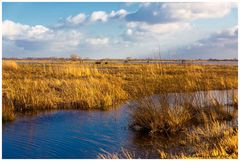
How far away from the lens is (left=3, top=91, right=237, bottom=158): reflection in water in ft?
26.2

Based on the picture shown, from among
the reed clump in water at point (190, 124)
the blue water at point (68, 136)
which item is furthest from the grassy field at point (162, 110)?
the blue water at point (68, 136)

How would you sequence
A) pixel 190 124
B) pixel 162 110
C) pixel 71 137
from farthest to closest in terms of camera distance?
pixel 190 124, pixel 162 110, pixel 71 137

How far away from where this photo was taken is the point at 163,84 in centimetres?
1064

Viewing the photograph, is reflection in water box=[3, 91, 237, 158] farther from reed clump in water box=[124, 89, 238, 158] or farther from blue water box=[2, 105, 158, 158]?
reed clump in water box=[124, 89, 238, 158]

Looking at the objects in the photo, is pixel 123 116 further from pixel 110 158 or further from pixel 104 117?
pixel 110 158

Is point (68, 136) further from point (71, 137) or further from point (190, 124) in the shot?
point (190, 124)

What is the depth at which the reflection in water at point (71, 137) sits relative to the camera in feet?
26.2

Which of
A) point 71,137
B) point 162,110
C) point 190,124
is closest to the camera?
point 71,137

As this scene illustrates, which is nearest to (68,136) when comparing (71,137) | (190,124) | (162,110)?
(71,137)

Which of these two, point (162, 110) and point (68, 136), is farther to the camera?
point (162, 110)

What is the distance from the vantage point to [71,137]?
905 cm

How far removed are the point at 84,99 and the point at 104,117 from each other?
82.7 inches

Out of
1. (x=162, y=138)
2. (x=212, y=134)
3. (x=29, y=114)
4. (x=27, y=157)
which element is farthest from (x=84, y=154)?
(x=29, y=114)

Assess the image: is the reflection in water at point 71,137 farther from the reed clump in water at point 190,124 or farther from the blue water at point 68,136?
the reed clump in water at point 190,124
